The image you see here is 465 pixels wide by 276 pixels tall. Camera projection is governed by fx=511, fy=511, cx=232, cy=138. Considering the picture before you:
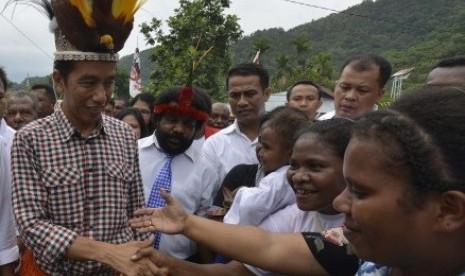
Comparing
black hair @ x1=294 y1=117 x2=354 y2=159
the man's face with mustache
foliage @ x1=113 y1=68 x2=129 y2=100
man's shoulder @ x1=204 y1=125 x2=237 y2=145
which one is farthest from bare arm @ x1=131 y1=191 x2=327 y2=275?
foliage @ x1=113 y1=68 x2=129 y2=100

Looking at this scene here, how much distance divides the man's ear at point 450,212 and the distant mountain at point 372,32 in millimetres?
44158

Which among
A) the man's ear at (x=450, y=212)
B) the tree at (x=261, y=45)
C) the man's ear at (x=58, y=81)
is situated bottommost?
the man's ear at (x=450, y=212)

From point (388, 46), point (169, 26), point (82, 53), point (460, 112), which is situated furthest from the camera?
point (388, 46)

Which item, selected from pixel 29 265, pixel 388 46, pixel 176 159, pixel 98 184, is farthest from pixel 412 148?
pixel 388 46

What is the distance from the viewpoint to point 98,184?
2.26 metres

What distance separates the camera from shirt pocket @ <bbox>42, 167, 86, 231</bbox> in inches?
84.6

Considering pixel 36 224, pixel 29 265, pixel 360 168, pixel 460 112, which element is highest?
pixel 460 112

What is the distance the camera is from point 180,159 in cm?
328

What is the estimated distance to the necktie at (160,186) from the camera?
3059 mm

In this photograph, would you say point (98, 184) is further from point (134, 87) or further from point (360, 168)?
point (134, 87)

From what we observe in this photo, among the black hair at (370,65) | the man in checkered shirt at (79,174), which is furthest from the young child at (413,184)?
the black hair at (370,65)

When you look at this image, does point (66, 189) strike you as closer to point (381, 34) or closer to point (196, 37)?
point (196, 37)

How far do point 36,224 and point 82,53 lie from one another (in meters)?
0.76

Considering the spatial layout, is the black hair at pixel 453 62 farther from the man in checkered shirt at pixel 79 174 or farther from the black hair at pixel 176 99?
the man in checkered shirt at pixel 79 174
